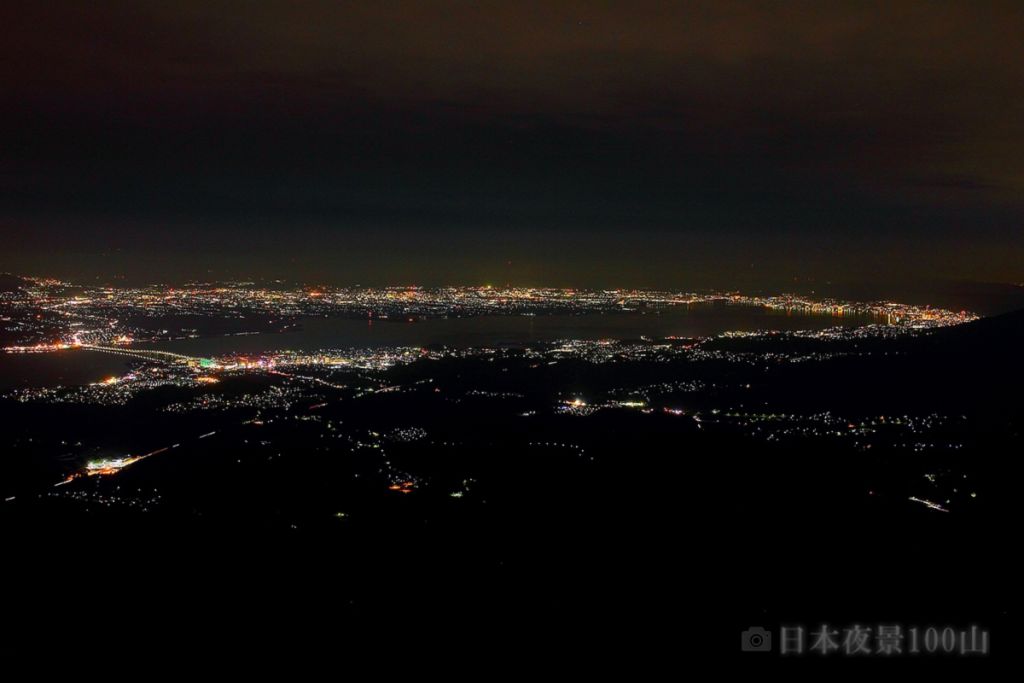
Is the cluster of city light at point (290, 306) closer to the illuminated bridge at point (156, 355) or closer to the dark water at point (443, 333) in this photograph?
the illuminated bridge at point (156, 355)

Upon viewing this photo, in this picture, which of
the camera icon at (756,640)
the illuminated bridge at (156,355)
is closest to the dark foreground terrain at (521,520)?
the camera icon at (756,640)

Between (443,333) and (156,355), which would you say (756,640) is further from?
(443,333)

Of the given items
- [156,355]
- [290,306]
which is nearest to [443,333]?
[156,355]

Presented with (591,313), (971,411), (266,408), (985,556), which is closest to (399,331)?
(591,313)

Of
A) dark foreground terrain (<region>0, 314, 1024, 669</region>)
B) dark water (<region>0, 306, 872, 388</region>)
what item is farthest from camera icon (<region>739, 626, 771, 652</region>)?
dark water (<region>0, 306, 872, 388</region>)

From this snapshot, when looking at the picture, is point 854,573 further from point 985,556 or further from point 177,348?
point 177,348

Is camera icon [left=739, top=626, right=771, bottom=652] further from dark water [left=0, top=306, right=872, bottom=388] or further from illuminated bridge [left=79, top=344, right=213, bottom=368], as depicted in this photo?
illuminated bridge [left=79, top=344, right=213, bottom=368]
